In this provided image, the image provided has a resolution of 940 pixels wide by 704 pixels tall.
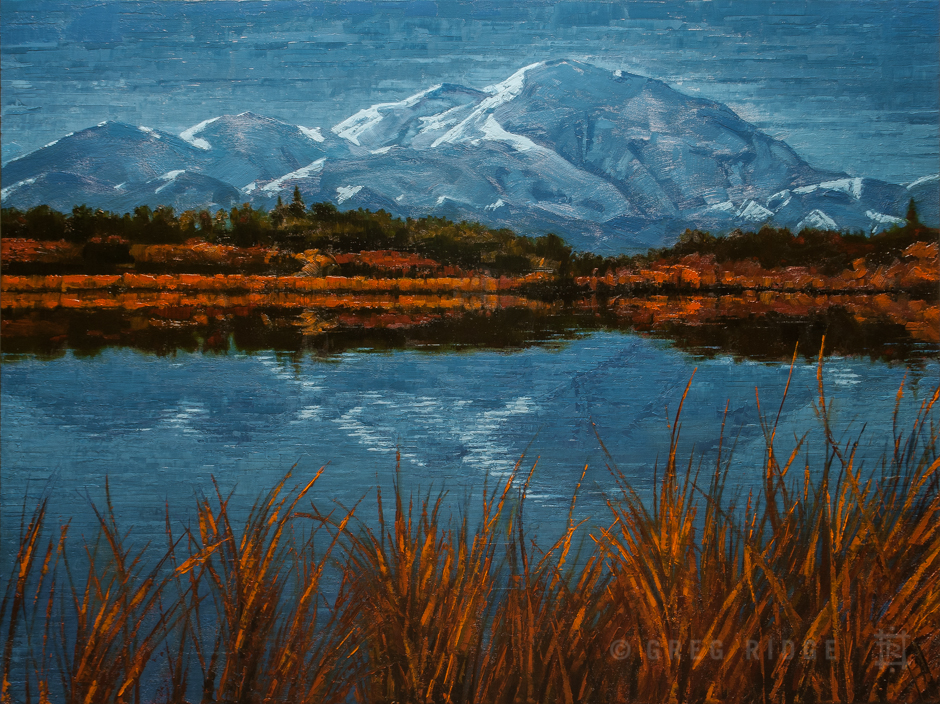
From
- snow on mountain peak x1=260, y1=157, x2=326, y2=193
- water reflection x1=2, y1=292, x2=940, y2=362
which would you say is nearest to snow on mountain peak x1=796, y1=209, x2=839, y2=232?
water reflection x1=2, y1=292, x2=940, y2=362

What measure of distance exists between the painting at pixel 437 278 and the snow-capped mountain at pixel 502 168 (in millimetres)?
11

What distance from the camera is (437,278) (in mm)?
2355

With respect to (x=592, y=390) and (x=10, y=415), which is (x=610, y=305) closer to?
(x=592, y=390)

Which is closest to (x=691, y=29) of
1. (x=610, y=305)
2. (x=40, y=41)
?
(x=610, y=305)

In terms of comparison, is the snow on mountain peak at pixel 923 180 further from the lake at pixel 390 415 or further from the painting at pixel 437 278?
the lake at pixel 390 415

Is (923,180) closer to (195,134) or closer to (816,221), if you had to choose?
(816,221)

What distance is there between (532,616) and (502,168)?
4.99 ft

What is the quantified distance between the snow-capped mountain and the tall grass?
77 cm

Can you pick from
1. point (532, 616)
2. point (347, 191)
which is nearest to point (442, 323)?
point (347, 191)

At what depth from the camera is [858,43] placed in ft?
7.70

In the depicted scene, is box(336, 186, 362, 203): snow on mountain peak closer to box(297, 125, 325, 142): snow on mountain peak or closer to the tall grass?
box(297, 125, 325, 142): snow on mountain peak

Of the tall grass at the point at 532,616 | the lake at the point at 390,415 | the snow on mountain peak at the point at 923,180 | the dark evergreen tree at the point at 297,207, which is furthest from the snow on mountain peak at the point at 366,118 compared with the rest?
the snow on mountain peak at the point at 923,180

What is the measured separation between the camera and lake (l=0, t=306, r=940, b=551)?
216 centimetres

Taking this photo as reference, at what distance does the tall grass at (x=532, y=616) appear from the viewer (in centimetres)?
183
